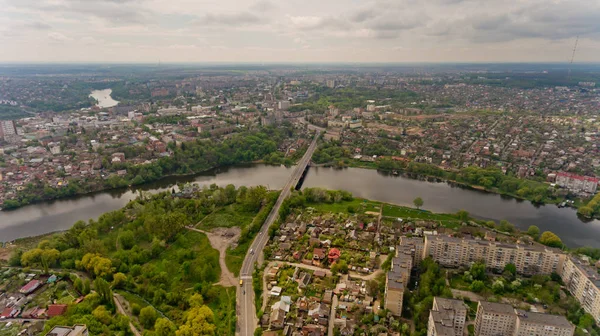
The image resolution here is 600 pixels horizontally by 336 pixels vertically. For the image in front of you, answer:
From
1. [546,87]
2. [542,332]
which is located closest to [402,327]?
[542,332]

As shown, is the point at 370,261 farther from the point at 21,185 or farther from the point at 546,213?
the point at 21,185

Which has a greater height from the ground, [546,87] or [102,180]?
[546,87]

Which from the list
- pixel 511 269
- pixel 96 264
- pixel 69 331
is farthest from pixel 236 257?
pixel 511 269

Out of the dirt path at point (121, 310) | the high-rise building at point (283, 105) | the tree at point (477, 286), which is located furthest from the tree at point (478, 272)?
the high-rise building at point (283, 105)

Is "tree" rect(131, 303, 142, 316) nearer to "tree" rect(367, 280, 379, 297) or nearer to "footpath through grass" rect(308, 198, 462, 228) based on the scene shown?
"tree" rect(367, 280, 379, 297)

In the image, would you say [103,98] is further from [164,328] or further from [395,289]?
[395,289]
